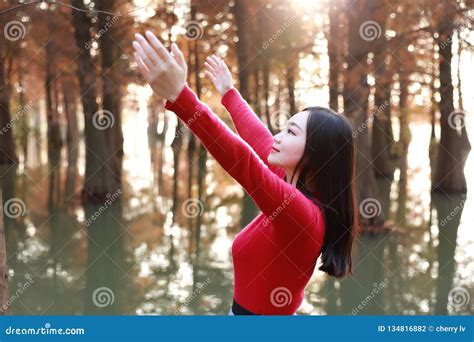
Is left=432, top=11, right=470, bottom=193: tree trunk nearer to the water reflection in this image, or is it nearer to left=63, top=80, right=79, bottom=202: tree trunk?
the water reflection

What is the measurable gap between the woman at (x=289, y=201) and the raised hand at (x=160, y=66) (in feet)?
0.06

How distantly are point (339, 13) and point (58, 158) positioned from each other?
18.0 m

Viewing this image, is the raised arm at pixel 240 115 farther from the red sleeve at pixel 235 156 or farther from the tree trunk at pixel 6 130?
the tree trunk at pixel 6 130

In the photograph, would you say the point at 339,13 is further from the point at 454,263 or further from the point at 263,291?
the point at 263,291

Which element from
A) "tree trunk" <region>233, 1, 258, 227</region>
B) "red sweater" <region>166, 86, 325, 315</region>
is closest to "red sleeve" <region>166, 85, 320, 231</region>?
"red sweater" <region>166, 86, 325, 315</region>

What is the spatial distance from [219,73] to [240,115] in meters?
0.20

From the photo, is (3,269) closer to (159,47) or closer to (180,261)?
(159,47)

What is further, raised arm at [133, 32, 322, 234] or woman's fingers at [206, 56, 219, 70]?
woman's fingers at [206, 56, 219, 70]

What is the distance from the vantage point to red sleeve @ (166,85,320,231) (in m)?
1.99

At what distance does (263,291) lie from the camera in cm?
235

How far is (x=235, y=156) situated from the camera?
80.9 inches

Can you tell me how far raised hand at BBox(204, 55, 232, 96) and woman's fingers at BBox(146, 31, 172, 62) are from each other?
1.02 metres

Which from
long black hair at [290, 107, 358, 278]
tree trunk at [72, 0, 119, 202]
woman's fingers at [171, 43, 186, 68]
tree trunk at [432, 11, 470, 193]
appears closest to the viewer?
woman's fingers at [171, 43, 186, 68]

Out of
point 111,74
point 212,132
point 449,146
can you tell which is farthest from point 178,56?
point 449,146
